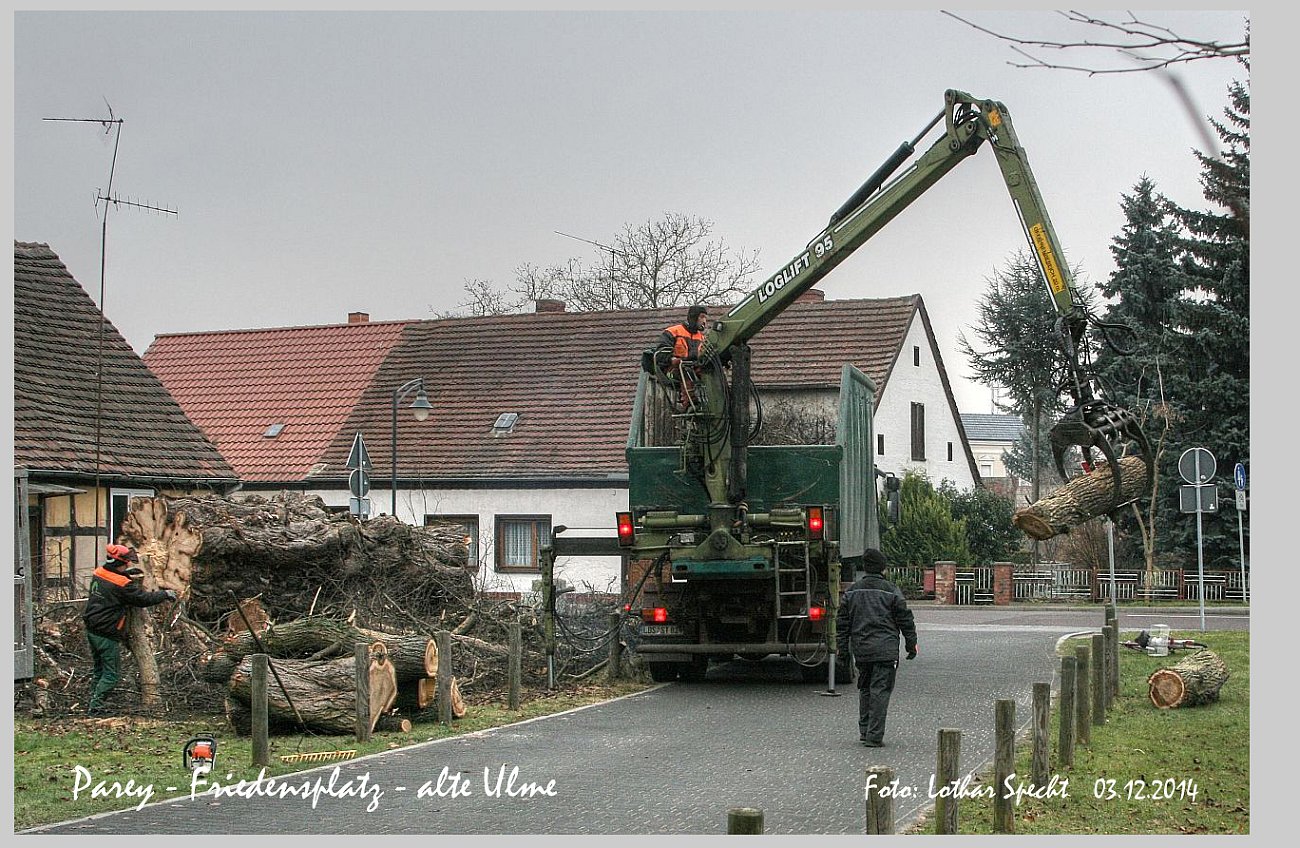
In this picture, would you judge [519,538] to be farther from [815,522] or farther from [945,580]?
[815,522]

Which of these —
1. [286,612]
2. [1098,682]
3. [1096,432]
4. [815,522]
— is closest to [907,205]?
[815,522]

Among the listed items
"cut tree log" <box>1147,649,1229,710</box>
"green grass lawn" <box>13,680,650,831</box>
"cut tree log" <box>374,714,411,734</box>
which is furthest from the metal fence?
"cut tree log" <box>374,714,411,734</box>

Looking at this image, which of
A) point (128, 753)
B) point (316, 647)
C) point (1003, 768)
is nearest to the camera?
point (1003, 768)

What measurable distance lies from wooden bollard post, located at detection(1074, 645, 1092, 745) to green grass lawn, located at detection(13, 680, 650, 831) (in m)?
5.19

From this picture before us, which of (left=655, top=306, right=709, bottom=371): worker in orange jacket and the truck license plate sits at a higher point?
(left=655, top=306, right=709, bottom=371): worker in orange jacket

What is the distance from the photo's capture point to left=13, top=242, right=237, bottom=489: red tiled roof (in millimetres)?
22141

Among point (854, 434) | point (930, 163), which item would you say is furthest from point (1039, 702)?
point (854, 434)

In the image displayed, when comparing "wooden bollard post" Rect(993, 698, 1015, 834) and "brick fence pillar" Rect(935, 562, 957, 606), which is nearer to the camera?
"wooden bollard post" Rect(993, 698, 1015, 834)

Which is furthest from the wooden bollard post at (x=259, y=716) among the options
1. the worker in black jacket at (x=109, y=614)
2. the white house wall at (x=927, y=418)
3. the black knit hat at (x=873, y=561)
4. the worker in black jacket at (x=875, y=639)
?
the white house wall at (x=927, y=418)

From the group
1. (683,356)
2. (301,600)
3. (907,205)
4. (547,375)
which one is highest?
(547,375)

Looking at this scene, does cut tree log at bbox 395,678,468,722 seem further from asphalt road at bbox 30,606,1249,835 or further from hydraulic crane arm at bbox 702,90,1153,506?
hydraulic crane arm at bbox 702,90,1153,506

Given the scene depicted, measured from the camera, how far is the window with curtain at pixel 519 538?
3481 cm

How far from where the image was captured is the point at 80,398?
23.5 m

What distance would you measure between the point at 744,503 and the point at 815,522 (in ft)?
2.90
